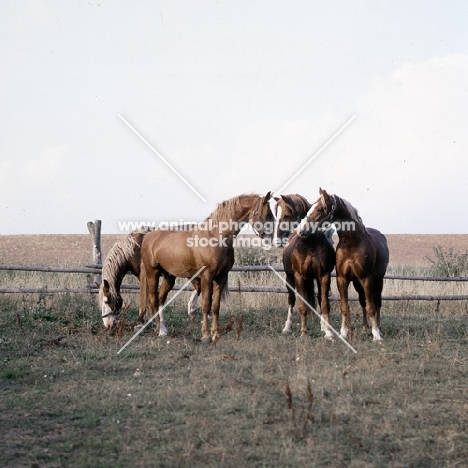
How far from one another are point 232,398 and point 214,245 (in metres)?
3.33

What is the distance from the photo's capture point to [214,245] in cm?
876

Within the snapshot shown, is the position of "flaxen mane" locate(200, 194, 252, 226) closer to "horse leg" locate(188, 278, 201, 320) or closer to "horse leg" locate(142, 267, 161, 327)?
"horse leg" locate(142, 267, 161, 327)

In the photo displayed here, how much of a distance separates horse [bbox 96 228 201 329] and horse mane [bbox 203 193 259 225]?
2.03 metres

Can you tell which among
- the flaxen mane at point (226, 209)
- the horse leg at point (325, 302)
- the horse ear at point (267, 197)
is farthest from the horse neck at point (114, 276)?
the horse leg at point (325, 302)

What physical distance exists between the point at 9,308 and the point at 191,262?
4.37 meters

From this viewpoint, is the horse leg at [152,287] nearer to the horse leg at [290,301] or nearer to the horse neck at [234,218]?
the horse neck at [234,218]

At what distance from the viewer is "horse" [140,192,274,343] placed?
8516 mm

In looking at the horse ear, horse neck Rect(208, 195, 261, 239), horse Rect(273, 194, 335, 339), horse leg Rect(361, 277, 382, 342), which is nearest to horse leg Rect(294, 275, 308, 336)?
horse Rect(273, 194, 335, 339)

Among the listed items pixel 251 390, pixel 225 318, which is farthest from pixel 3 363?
pixel 225 318

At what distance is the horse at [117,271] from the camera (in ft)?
31.9

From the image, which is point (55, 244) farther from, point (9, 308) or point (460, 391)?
point (460, 391)

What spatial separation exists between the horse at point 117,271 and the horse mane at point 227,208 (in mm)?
2029

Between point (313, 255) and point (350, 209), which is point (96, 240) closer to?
point (313, 255)

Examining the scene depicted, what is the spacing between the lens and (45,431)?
16.7ft
